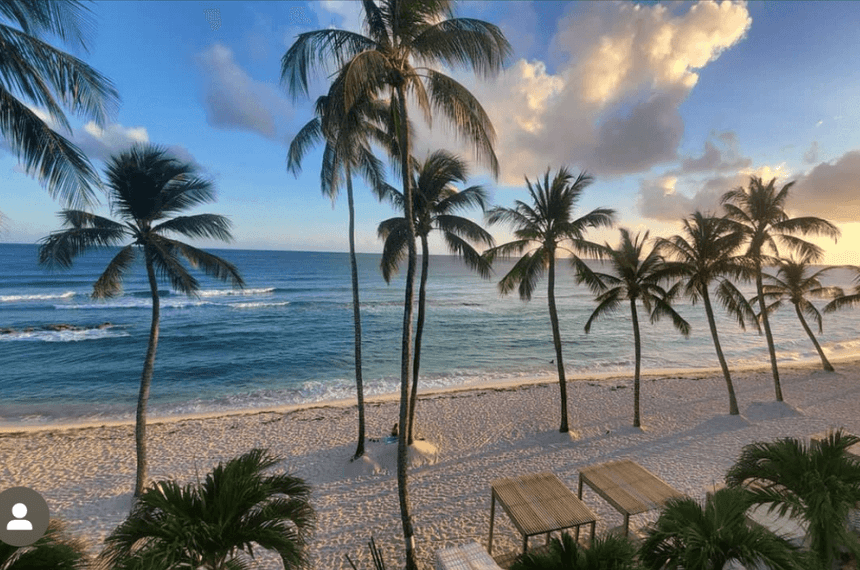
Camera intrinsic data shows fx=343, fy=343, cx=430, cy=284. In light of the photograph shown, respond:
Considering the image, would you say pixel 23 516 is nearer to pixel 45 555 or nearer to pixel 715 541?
pixel 45 555

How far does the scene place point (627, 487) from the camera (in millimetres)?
6156

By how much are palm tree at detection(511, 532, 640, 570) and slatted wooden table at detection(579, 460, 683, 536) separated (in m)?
3.02

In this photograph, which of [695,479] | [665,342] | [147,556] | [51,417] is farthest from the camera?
[665,342]

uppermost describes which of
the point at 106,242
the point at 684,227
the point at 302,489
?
the point at 684,227

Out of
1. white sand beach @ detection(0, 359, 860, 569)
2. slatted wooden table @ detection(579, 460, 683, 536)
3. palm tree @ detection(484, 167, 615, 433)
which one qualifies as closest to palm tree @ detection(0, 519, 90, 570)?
white sand beach @ detection(0, 359, 860, 569)

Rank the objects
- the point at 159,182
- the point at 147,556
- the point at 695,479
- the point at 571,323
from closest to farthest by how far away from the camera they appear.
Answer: the point at 147,556, the point at 159,182, the point at 695,479, the point at 571,323

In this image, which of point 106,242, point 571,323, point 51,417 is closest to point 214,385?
point 51,417

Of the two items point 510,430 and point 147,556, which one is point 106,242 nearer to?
point 147,556

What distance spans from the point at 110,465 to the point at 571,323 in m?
38.3

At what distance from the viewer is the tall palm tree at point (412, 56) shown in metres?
6.20

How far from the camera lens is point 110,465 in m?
10.4

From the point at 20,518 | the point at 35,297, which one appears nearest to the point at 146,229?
the point at 20,518

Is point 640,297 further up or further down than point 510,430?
further up

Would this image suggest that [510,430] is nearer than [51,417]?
Yes
